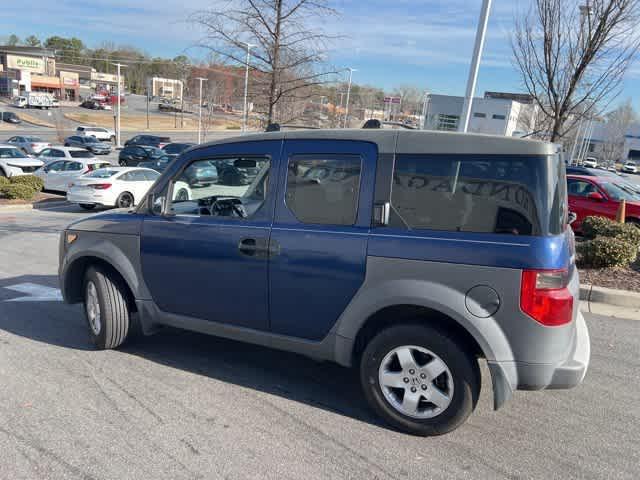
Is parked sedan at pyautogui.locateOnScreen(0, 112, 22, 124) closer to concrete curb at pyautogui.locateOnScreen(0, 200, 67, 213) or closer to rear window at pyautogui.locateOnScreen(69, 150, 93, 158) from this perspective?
rear window at pyautogui.locateOnScreen(69, 150, 93, 158)

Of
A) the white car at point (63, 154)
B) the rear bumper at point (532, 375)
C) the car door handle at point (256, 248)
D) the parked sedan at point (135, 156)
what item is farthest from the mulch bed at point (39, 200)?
the rear bumper at point (532, 375)

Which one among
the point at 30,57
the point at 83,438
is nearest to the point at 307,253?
the point at 83,438

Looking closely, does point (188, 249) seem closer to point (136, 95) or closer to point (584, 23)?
point (584, 23)

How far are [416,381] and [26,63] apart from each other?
110 m

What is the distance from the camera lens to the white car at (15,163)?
21.6 m

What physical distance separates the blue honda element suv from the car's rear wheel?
12567 millimetres

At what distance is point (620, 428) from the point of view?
3.60 metres

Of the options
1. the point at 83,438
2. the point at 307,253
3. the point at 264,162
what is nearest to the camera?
the point at 83,438

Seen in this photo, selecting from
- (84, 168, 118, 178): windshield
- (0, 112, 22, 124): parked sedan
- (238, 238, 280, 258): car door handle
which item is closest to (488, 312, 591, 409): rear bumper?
(238, 238, 280, 258): car door handle

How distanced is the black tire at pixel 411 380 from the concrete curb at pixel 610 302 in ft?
12.6

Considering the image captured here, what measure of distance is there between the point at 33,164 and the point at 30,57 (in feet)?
289

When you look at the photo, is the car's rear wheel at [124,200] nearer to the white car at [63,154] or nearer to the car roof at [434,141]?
the white car at [63,154]

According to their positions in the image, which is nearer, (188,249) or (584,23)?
(188,249)

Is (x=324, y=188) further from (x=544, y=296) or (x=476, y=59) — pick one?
(x=476, y=59)
